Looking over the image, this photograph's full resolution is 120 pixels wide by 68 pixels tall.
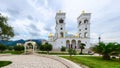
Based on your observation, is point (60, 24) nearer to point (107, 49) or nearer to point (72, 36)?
point (72, 36)

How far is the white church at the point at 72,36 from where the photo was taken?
6950 centimetres

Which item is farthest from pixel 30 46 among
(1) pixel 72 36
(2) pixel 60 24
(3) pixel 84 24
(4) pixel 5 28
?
(4) pixel 5 28

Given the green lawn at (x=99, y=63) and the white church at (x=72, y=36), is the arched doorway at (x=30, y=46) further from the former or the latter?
the green lawn at (x=99, y=63)

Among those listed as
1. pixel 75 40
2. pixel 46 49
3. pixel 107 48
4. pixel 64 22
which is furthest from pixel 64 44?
pixel 107 48

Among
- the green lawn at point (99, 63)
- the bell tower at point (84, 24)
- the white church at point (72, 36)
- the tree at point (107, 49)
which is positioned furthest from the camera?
the bell tower at point (84, 24)

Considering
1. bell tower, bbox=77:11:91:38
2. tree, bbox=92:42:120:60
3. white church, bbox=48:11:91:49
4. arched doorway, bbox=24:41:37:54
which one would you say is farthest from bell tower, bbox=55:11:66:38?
tree, bbox=92:42:120:60

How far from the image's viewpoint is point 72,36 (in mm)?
70188

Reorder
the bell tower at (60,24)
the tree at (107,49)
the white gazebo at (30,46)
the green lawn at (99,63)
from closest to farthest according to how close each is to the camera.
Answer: the green lawn at (99,63) < the tree at (107,49) < the white gazebo at (30,46) < the bell tower at (60,24)

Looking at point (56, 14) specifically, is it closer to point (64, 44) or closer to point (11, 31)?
point (64, 44)

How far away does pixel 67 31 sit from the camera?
3034 inches

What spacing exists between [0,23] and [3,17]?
0.68 metres

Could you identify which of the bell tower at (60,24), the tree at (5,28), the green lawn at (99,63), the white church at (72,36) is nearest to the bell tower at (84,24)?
the white church at (72,36)

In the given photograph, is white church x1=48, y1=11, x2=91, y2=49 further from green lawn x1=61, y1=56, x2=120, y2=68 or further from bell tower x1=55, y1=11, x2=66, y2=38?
green lawn x1=61, y1=56, x2=120, y2=68

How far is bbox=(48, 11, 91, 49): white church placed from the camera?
69.5 metres
